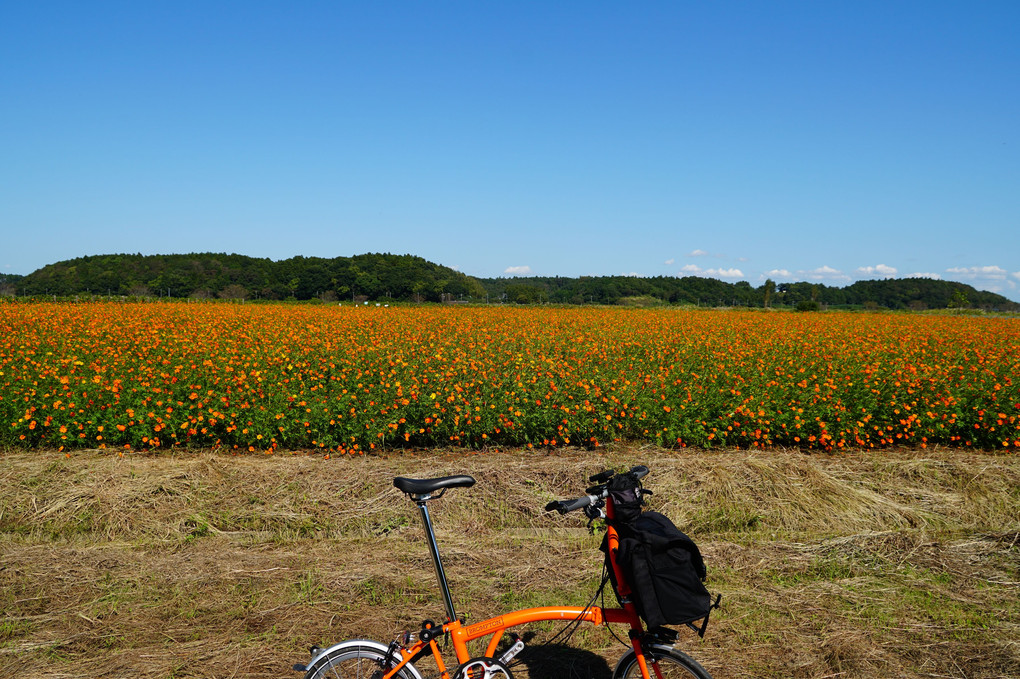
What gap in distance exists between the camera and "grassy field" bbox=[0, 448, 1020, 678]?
12.0 feet

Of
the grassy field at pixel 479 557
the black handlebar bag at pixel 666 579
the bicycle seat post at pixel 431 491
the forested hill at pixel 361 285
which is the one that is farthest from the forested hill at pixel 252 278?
the black handlebar bag at pixel 666 579

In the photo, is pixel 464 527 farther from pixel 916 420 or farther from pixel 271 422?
pixel 916 420

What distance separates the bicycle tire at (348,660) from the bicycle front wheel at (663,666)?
0.90m

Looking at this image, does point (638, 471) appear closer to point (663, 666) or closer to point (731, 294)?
point (663, 666)

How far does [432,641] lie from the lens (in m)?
2.45

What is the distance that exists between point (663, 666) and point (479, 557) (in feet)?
8.37

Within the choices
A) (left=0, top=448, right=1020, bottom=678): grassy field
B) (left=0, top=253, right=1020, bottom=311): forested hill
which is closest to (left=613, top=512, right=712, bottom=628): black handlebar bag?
(left=0, top=448, right=1020, bottom=678): grassy field

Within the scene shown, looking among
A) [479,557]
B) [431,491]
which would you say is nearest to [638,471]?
[431,491]

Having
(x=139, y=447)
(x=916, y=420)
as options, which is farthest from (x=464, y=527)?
(x=916, y=420)

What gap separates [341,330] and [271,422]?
233 inches

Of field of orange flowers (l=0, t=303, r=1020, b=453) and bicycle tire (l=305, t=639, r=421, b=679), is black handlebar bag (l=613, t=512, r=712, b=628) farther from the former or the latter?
field of orange flowers (l=0, t=303, r=1020, b=453)

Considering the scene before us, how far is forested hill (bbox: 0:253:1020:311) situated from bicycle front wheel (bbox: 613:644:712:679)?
47.4 m

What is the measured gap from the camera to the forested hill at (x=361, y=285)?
52.7m

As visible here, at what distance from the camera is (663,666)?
2557 mm
